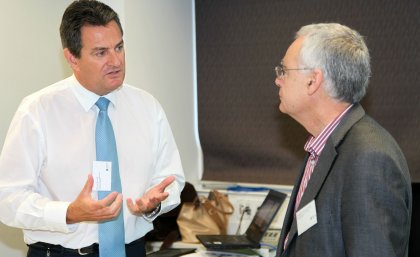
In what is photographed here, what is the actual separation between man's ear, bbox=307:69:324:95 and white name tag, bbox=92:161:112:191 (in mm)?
877

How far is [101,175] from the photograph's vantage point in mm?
2203

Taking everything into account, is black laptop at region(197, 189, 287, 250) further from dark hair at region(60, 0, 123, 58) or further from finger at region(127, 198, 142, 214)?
dark hair at region(60, 0, 123, 58)

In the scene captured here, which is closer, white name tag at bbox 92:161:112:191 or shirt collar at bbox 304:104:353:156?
shirt collar at bbox 304:104:353:156

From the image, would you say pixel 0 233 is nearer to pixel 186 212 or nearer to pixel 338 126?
pixel 186 212

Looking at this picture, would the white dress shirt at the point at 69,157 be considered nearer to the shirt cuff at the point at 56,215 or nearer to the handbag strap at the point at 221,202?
Result: the shirt cuff at the point at 56,215

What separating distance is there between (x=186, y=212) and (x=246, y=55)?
1227mm

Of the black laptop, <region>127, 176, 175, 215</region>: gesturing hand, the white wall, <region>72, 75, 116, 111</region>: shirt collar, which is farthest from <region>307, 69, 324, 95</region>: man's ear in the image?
the white wall

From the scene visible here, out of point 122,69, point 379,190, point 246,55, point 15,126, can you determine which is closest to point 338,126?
point 379,190

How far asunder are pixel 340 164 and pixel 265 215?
68.7 inches

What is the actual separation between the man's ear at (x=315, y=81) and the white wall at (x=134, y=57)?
5.61ft

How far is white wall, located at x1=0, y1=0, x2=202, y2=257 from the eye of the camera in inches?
113

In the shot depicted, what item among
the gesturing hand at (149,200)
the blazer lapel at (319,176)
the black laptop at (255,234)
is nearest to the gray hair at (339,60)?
the blazer lapel at (319,176)

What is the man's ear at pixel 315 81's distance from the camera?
1853mm

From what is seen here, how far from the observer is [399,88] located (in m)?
3.55
